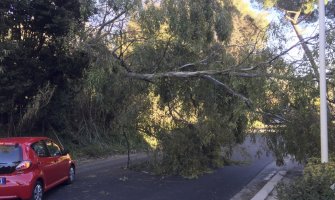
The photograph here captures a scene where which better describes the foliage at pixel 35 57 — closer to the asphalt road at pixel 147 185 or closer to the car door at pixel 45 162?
the asphalt road at pixel 147 185

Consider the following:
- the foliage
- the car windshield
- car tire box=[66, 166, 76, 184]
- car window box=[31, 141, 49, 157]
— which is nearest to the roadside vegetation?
the foliage

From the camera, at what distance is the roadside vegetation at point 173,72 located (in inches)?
513


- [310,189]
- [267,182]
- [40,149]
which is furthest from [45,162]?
[267,182]

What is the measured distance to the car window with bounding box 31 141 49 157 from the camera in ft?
34.9

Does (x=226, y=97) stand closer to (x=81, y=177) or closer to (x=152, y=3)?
(x=152, y=3)

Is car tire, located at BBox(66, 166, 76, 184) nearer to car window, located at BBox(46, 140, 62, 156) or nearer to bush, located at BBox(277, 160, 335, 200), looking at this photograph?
car window, located at BBox(46, 140, 62, 156)

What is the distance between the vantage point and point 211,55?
14656 mm

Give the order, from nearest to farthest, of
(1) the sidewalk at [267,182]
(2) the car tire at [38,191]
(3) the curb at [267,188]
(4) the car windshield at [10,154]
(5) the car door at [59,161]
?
1. (4) the car windshield at [10,154]
2. (2) the car tire at [38,191]
3. (3) the curb at [267,188]
4. (1) the sidewalk at [267,182]
5. (5) the car door at [59,161]

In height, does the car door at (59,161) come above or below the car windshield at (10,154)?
below

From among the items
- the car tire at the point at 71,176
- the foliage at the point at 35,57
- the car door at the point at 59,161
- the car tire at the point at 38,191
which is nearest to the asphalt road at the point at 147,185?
the car tire at the point at 71,176

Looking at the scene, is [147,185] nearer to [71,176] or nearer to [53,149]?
[71,176]

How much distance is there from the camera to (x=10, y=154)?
10.0 m

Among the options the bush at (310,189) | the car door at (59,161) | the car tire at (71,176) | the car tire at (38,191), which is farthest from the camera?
the car tire at (71,176)

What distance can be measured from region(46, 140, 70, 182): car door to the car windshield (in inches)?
56.7
